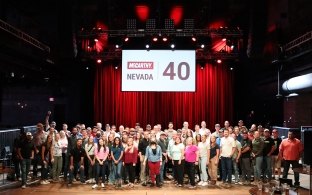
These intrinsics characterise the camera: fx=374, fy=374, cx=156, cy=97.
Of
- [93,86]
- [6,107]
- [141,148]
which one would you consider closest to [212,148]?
[141,148]

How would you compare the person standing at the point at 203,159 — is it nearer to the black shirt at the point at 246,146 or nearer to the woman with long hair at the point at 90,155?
the black shirt at the point at 246,146

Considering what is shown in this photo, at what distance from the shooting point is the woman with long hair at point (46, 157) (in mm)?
12713

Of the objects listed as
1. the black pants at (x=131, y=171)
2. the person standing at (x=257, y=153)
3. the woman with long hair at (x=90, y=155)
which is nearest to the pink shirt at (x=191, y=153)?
the black pants at (x=131, y=171)

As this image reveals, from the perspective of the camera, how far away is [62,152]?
13.3m

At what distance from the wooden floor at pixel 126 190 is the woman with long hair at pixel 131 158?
40 centimetres

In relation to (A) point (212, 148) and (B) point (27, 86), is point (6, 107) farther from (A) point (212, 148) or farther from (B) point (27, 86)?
(A) point (212, 148)

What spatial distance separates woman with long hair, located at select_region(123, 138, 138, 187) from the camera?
40.5 feet

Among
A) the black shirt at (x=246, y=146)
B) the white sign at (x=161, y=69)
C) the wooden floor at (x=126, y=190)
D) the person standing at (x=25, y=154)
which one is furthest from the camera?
the white sign at (x=161, y=69)

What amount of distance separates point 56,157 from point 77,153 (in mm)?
839

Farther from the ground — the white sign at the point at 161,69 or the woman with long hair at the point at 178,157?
the white sign at the point at 161,69

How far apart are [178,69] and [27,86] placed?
9491 mm

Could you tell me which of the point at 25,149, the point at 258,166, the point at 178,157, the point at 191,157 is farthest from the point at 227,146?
the point at 25,149

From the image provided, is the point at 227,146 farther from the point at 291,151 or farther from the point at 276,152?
the point at 291,151

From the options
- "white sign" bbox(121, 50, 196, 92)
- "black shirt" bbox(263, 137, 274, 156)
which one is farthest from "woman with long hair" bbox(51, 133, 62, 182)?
"black shirt" bbox(263, 137, 274, 156)
